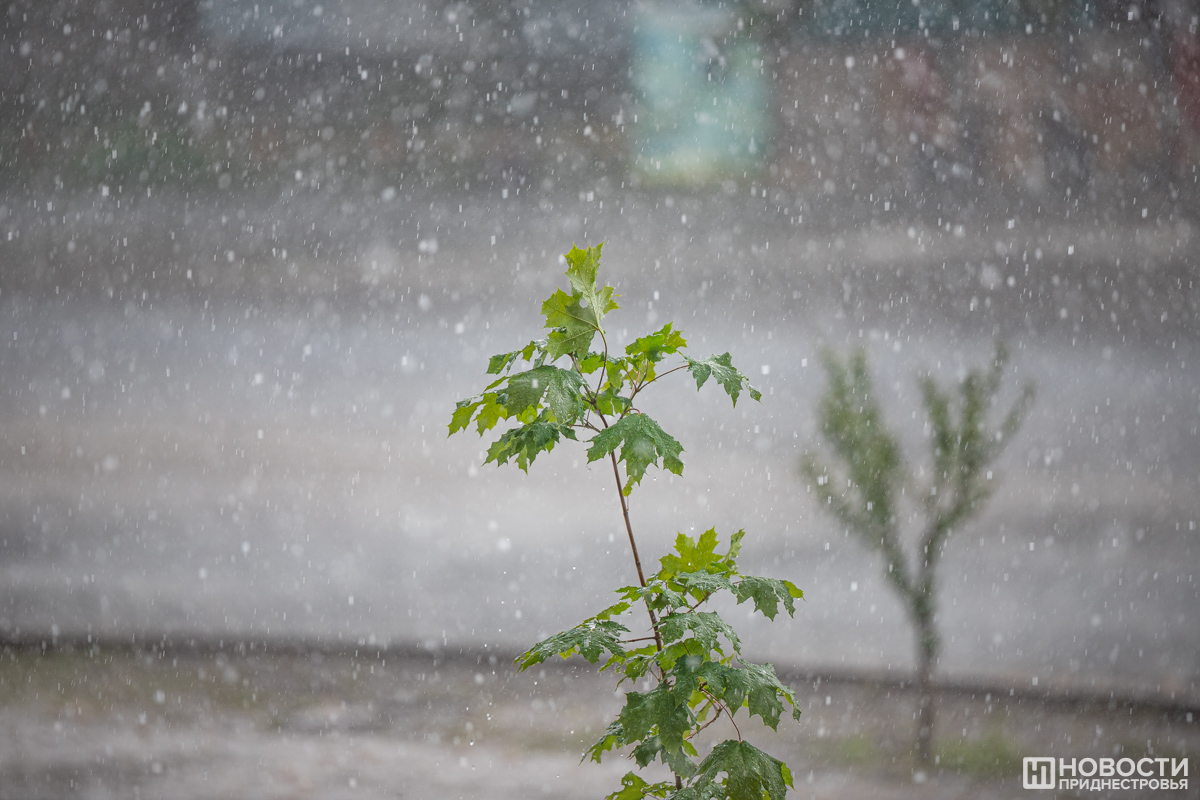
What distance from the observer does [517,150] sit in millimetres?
3449

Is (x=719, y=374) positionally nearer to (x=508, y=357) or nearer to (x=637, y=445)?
(x=637, y=445)

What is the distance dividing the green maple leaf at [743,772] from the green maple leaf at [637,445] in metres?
0.41

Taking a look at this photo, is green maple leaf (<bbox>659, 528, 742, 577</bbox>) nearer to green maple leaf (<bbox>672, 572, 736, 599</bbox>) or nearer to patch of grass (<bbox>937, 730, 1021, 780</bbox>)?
green maple leaf (<bbox>672, 572, 736, 599</bbox>)

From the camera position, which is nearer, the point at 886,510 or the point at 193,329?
the point at 886,510

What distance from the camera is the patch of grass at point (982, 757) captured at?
3.20 metres

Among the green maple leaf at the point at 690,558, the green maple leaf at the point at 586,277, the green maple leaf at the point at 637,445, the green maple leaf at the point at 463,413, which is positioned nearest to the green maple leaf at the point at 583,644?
the green maple leaf at the point at 690,558

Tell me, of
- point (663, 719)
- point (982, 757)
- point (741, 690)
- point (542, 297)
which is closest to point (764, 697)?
point (741, 690)

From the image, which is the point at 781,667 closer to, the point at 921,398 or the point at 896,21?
the point at 921,398

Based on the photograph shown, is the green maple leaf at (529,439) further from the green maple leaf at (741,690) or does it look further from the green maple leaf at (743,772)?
the green maple leaf at (743,772)

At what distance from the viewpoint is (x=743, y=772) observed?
1266 mm

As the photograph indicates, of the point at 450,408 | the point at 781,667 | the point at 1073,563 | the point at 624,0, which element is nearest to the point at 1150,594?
the point at 1073,563

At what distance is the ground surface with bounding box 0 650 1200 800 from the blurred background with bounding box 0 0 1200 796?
0.05 metres

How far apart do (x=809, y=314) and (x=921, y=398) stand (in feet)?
1.72

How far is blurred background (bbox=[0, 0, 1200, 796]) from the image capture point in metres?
3.34
